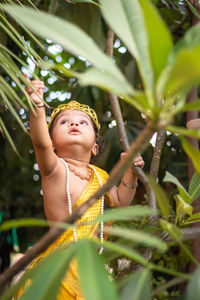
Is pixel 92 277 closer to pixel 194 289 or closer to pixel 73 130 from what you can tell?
pixel 194 289

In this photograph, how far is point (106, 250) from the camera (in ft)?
1.50

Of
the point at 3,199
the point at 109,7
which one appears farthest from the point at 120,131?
the point at 3,199

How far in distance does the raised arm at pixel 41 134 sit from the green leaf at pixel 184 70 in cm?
46

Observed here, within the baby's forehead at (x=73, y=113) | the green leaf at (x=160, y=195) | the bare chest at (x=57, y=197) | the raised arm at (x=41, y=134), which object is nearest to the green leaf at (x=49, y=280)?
the green leaf at (x=160, y=195)

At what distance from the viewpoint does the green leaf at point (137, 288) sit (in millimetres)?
346

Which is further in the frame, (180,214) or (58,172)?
(58,172)

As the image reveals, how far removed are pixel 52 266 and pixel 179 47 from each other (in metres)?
0.19

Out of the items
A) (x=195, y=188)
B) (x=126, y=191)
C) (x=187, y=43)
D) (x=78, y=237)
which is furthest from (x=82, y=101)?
(x=187, y=43)

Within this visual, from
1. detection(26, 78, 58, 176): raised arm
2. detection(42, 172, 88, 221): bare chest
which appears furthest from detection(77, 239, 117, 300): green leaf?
detection(42, 172, 88, 221): bare chest

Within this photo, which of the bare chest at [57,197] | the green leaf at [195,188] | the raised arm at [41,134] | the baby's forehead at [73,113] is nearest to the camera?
the green leaf at [195,188]

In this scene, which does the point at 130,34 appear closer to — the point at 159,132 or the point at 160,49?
the point at 160,49

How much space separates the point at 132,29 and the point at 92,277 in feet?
0.66

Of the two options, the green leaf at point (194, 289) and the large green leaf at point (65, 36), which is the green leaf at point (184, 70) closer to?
the large green leaf at point (65, 36)

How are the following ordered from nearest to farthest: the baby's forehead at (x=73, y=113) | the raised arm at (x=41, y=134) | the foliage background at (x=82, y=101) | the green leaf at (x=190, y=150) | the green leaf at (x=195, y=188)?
the green leaf at (x=190, y=150), the green leaf at (x=195, y=188), the raised arm at (x=41, y=134), the baby's forehead at (x=73, y=113), the foliage background at (x=82, y=101)
